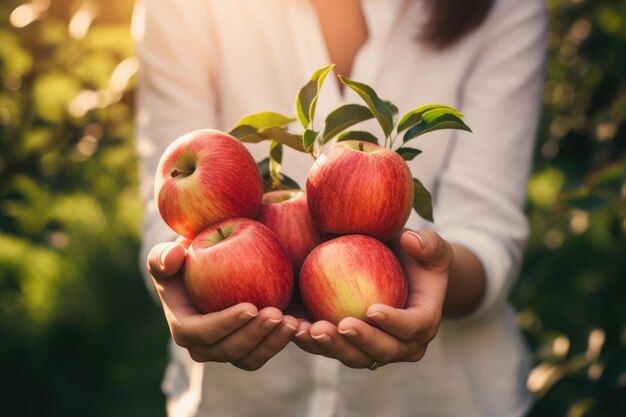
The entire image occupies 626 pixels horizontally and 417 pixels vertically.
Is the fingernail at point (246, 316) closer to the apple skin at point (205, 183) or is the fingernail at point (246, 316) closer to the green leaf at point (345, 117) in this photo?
the apple skin at point (205, 183)

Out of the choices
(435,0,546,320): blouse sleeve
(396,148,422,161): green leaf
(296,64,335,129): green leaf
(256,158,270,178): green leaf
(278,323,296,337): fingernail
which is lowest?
(435,0,546,320): blouse sleeve

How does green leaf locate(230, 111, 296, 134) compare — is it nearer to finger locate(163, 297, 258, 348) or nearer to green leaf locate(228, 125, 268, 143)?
green leaf locate(228, 125, 268, 143)

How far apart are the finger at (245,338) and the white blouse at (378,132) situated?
41 cm

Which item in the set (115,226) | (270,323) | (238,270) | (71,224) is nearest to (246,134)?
(238,270)

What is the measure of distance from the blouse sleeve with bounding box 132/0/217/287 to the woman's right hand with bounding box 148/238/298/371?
446 millimetres

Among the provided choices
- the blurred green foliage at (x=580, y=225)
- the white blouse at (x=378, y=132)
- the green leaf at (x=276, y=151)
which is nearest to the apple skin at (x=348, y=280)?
the green leaf at (x=276, y=151)

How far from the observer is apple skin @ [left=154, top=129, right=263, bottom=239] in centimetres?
102

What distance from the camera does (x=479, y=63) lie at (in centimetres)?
149

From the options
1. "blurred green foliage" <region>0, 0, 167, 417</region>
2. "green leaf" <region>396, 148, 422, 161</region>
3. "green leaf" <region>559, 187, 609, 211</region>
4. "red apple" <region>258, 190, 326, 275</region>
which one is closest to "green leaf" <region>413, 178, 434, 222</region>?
"green leaf" <region>396, 148, 422, 161</region>

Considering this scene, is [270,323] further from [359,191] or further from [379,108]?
[379,108]

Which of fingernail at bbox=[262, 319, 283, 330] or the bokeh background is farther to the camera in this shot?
→ the bokeh background

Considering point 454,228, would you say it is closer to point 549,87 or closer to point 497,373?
point 497,373

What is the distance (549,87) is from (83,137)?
1.79m

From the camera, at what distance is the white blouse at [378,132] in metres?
1.38
